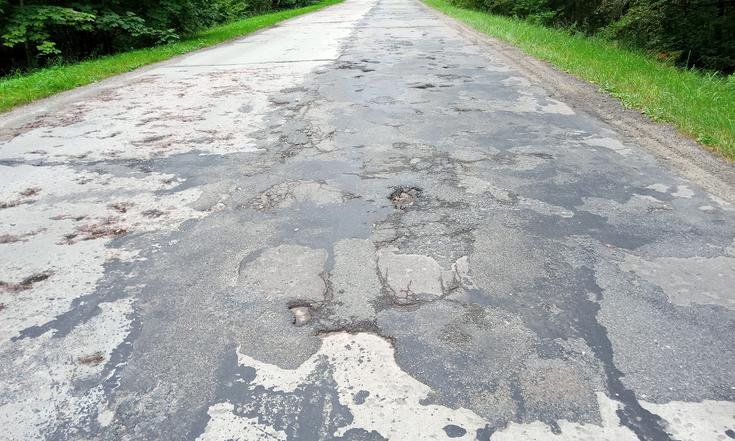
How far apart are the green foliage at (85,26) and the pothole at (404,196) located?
1039cm

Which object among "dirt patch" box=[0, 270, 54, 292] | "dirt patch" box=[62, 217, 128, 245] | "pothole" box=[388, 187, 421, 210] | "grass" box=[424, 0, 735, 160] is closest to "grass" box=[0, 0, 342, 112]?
"dirt patch" box=[62, 217, 128, 245]

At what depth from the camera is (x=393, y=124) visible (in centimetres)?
607

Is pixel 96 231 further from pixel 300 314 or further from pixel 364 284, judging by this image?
pixel 364 284

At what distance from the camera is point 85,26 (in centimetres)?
1151

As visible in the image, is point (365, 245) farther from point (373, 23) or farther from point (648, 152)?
point (373, 23)

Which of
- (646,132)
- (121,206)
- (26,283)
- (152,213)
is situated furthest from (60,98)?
(646,132)

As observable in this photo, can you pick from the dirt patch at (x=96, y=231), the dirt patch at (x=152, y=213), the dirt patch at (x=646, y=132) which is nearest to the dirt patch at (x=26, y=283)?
the dirt patch at (x=96, y=231)

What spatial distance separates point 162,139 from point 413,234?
11.8 ft

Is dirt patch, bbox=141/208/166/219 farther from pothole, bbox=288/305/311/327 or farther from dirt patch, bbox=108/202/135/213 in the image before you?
pothole, bbox=288/305/311/327

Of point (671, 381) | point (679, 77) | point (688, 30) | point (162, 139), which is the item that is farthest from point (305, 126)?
point (688, 30)

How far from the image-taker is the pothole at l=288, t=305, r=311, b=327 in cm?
268

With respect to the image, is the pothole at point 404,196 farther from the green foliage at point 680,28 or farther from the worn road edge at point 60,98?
the green foliage at point 680,28

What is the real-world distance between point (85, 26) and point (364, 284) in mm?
11628

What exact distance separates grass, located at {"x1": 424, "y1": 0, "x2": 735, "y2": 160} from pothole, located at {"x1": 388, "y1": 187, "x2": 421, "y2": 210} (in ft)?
10.1
